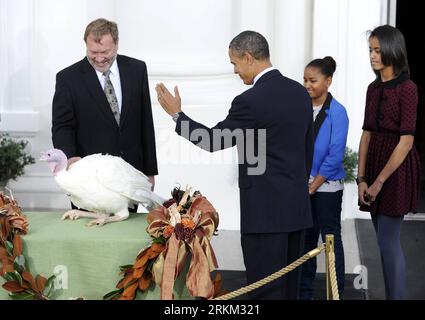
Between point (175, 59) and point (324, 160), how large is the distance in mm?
2614

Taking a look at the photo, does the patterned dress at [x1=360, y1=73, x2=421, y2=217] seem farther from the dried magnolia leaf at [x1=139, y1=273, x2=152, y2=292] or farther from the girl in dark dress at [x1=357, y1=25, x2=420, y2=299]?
the dried magnolia leaf at [x1=139, y1=273, x2=152, y2=292]

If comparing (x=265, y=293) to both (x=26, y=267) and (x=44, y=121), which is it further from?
(x=44, y=121)

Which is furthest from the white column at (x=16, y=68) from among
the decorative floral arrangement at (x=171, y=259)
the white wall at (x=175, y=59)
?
the decorative floral arrangement at (x=171, y=259)

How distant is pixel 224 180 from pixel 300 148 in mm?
3178

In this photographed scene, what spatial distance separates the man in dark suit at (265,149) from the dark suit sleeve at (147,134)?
701mm

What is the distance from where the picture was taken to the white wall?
7590 millimetres

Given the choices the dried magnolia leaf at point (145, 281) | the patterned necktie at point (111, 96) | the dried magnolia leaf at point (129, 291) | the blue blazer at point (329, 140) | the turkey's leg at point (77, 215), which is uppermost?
the patterned necktie at point (111, 96)

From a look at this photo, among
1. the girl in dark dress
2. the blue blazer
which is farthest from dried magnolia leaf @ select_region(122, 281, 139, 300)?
the blue blazer

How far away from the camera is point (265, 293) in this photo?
4.46 m

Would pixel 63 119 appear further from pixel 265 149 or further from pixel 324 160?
pixel 324 160

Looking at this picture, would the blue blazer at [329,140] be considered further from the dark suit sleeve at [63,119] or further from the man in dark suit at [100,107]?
the dark suit sleeve at [63,119]

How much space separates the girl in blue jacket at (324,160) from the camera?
217 inches

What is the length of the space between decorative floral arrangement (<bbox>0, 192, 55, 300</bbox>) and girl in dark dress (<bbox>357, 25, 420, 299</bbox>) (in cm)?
184
